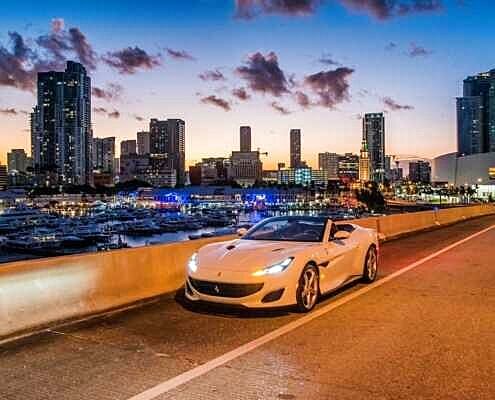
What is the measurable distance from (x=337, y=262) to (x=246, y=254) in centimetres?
181

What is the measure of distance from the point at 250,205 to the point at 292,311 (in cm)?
18636

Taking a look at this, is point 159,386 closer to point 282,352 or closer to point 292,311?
point 282,352

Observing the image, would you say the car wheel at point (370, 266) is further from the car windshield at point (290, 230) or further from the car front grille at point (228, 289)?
the car front grille at point (228, 289)

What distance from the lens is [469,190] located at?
180m

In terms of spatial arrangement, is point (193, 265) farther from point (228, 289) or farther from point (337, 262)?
point (337, 262)

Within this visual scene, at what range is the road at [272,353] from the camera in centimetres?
470

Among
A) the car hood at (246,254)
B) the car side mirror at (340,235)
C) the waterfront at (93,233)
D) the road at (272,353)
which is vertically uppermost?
the car side mirror at (340,235)

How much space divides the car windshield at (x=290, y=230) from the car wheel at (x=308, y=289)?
2.63 ft

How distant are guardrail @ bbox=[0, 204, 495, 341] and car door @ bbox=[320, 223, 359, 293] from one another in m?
2.60

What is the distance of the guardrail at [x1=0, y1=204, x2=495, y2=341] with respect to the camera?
21.5ft

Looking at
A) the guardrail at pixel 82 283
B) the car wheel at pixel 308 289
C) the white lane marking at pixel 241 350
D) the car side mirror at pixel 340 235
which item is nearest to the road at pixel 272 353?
the white lane marking at pixel 241 350

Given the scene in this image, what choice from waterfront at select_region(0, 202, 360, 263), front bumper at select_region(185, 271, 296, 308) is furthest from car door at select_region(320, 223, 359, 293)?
waterfront at select_region(0, 202, 360, 263)

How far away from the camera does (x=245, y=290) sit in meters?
7.11

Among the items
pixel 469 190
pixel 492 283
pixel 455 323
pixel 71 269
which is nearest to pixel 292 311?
pixel 455 323
